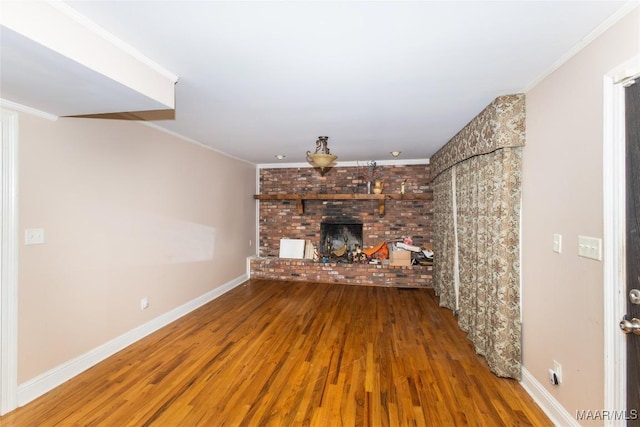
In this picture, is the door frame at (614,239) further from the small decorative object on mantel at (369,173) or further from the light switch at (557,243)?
the small decorative object on mantel at (369,173)

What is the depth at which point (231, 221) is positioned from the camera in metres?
4.84

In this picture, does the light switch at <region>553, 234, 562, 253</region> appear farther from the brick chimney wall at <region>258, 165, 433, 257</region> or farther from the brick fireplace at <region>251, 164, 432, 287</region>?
the brick chimney wall at <region>258, 165, 433, 257</region>

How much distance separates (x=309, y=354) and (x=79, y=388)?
72.0 inches

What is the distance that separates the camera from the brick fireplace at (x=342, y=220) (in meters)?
5.11

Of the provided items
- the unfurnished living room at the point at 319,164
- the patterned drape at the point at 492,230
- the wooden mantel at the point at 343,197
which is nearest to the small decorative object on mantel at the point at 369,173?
the wooden mantel at the point at 343,197

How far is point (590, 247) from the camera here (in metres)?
1.49

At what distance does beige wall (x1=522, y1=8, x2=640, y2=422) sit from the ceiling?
0.18m

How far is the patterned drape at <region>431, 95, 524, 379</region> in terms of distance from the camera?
2164 millimetres

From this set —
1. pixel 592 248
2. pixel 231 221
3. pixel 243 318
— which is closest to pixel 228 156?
pixel 231 221

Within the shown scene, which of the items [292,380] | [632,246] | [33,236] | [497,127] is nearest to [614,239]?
[632,246]

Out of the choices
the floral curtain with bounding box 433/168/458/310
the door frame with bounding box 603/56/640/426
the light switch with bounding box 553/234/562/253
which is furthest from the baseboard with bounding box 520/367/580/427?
the floral curtain with bounding box 433/168/458/310

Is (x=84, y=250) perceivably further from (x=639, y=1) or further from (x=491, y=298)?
(x=639, y=1)

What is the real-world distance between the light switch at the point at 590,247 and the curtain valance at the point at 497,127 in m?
0.90

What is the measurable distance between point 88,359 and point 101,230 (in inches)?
44.4
